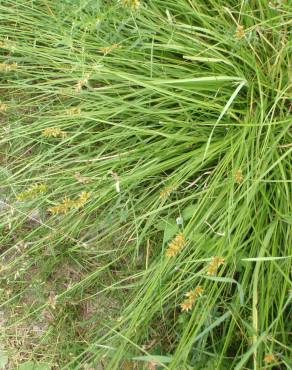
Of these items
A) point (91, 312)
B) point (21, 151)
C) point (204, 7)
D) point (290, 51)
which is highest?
point (204, 7)

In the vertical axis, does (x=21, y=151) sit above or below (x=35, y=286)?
above

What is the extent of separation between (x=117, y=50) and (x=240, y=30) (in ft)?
1.40

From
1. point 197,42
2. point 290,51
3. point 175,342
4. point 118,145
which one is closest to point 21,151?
point 118,145

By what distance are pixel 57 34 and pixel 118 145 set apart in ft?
1.32

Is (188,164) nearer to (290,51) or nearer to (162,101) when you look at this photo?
(162,101)

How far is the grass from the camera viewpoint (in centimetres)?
122

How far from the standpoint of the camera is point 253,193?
3.94ft

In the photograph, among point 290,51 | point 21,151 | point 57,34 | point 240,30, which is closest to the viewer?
point 240,30

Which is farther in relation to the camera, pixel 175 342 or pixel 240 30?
pixel 175 342

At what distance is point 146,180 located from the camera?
1.44 metres

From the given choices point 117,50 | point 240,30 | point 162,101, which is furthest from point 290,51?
point 117,50

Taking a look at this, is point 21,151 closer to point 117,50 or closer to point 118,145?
point 118,145

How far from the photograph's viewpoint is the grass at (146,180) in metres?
1.22

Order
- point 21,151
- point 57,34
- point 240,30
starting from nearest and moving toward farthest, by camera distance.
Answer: point 240,30 < point 57,34 < point 21,151
